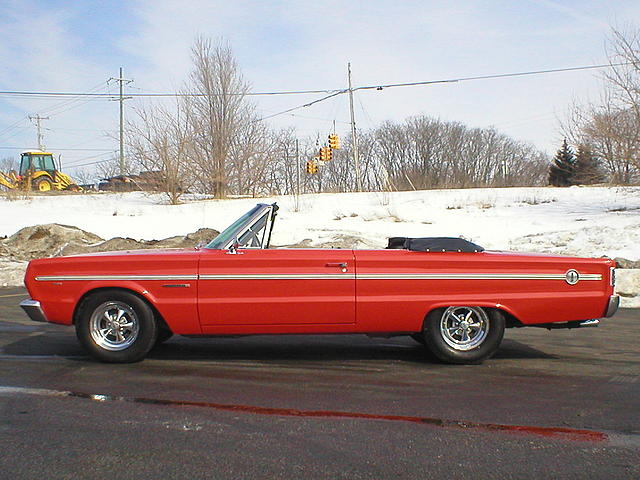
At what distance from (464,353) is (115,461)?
11.1 ft

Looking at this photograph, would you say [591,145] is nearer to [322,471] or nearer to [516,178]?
[322,471]

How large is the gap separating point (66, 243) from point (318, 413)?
15.3m

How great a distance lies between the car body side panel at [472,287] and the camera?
572cm

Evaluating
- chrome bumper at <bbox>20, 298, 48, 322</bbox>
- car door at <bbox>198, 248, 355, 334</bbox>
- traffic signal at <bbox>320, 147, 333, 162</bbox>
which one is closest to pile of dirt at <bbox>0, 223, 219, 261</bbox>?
chrome bumper at <bbox>20, 298, 48, 322</bbox>

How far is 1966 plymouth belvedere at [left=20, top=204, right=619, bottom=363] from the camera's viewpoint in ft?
18.7

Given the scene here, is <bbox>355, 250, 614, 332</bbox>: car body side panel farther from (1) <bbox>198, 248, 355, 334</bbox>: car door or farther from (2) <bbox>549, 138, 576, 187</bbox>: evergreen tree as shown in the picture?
(2) <bbox>549, 138, 576, 187</bbox>: evergreen tree

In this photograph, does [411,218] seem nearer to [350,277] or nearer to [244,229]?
[244,229]

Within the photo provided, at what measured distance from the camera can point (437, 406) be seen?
4.65 metres

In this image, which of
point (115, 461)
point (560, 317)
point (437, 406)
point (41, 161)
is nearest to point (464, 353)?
point (560, 317)

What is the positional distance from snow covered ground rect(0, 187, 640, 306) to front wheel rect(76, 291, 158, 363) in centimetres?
782

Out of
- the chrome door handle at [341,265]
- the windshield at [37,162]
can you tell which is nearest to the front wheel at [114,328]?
the chrome door handle at [341,265]

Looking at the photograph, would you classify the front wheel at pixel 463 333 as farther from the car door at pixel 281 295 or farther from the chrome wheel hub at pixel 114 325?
the chrome wheel hub at pixel 114 325

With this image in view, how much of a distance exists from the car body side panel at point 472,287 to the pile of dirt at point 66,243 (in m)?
11.3

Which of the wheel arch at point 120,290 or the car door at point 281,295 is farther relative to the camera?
the wheel arch at point 120,290
